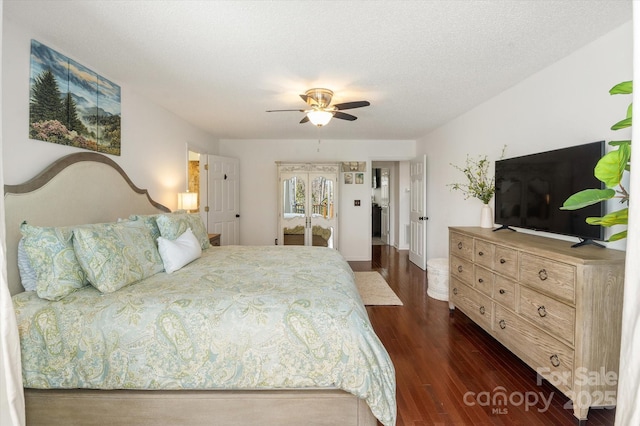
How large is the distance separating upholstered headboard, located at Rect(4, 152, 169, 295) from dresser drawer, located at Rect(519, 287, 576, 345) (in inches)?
132

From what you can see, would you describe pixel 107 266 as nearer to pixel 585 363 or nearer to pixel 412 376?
pixel 412 376

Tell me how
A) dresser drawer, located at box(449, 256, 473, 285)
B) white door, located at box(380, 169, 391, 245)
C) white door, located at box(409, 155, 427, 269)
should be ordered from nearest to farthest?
dresser drawer, located at box(449, 256, 473, 285)
white door, located at box(409, 155, 427, 269)
white door, located at box(380, 169, 391, 245)

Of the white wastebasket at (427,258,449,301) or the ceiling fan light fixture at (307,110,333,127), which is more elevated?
the ceiling fan light fixture at (307,110,333,127)

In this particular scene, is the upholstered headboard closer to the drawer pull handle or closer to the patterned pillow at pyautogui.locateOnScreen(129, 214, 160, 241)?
the patterned pillow at pyautogui.locateOnScreen(129, 214, 160, 241)

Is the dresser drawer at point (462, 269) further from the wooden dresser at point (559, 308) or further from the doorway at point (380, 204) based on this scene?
the doorway at point (380, 204)

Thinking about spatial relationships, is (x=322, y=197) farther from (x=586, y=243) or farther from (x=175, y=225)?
(x=586, y=243)

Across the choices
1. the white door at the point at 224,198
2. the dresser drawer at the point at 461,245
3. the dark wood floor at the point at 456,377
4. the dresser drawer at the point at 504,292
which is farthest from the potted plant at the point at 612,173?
the white door at the point at 224,198

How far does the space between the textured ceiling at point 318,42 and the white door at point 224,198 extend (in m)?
1.70

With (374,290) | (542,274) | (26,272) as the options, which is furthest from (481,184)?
(26,272)

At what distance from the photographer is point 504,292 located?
7.67ft

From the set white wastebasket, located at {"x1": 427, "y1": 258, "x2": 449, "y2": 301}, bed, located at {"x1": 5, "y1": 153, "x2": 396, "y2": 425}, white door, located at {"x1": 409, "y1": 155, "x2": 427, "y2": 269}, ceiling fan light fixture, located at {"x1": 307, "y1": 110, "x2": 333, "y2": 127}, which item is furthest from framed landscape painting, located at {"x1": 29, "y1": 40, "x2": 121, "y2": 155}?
white door, located at {"x1": 409, "y1": 155, "x2": 427, "y2": 269}

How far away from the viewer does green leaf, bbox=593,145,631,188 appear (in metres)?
1.04

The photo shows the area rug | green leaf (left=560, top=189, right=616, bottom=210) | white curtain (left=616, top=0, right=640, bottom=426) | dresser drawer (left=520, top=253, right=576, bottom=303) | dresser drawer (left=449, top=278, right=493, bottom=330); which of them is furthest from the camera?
the area rug

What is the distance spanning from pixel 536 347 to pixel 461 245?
1186mm
